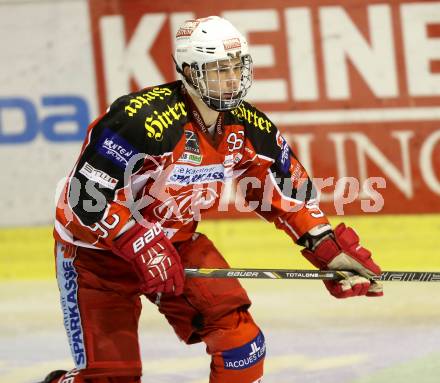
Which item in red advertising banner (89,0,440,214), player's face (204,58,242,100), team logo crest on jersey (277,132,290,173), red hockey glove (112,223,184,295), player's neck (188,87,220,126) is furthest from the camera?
red advertising banner (89,0,440,214)

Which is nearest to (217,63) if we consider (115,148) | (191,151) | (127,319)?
(191,151)

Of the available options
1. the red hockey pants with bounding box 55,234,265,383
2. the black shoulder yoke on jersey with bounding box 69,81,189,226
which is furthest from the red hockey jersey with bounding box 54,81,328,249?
the red hockey pants with bounding box 55,234,265,383

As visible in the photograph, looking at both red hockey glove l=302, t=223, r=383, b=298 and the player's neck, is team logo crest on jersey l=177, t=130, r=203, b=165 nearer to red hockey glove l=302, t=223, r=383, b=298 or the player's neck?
the player's neck

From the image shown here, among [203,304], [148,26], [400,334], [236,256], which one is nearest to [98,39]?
[148,26]

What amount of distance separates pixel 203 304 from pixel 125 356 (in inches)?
12.8

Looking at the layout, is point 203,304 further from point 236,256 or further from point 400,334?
point 236,256

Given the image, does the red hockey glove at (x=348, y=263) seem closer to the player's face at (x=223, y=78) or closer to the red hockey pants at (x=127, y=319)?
the red hockey pants at (x=127, y=319)

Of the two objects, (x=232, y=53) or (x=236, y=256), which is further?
(x=236, y=256)

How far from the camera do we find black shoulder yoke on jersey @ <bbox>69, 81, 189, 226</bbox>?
385 centimetres

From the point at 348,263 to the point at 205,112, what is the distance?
74 centimetres

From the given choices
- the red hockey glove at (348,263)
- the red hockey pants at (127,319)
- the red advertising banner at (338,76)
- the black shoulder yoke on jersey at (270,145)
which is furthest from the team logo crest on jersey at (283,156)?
the red advertising banner at (338,76)

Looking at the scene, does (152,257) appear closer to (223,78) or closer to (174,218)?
(174,218)

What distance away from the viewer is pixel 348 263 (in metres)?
4.15

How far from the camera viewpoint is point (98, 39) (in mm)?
6535
